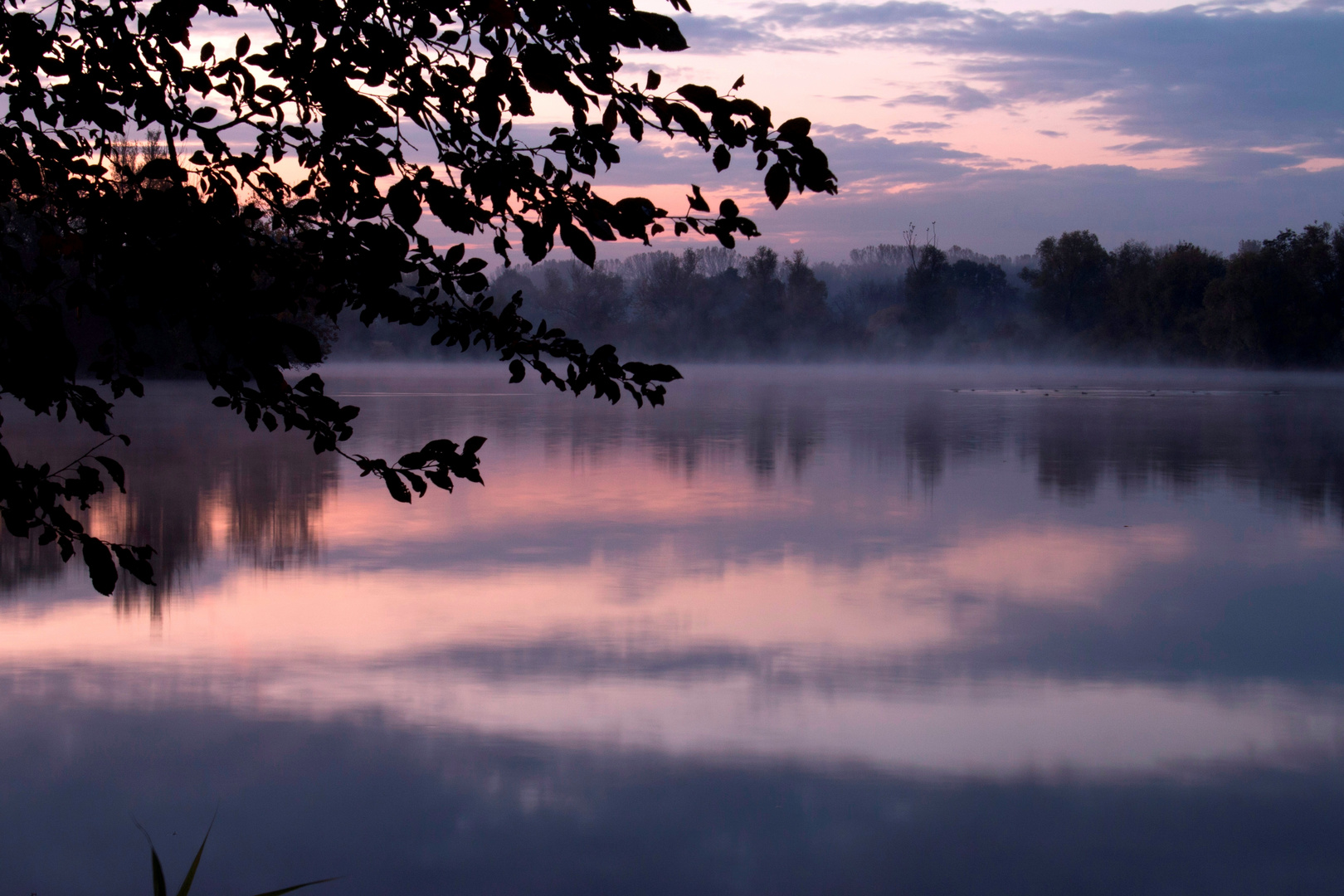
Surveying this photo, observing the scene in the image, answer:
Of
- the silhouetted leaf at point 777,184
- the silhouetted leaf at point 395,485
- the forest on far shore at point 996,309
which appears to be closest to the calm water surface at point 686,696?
the silhouetted leaf at point 395,485

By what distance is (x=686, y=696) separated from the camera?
5871 mm

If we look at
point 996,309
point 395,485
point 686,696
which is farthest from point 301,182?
point 996,309

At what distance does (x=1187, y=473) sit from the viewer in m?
15.6

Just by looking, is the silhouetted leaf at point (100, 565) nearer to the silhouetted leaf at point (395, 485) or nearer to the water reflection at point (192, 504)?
the silhouetted leaf at point (395, 485)

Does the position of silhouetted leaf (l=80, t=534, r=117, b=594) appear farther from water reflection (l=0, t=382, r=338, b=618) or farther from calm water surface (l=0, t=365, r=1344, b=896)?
water reflection (l=0, t=382, r=338, b=618)

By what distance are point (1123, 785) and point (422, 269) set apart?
10.8 ft

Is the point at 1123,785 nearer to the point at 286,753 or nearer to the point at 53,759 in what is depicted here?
the point at 286,753

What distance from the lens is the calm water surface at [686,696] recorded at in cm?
420

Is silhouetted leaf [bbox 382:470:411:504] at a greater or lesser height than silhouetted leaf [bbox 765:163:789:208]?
lesser

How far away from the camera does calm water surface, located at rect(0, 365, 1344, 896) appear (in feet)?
13.8

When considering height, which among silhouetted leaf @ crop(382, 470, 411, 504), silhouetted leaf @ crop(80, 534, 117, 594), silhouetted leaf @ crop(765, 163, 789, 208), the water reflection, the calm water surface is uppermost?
silhouetted leaf @ crop(765, 163, 789, 208)

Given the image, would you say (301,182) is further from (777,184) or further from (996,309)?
(996,309)

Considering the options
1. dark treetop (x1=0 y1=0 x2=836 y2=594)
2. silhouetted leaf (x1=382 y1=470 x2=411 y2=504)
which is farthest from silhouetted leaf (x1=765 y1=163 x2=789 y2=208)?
silhouetted leaf (x1=382 y1=470 x2=411 y2=504)

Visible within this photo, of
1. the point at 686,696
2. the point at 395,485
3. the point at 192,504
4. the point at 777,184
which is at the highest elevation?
the point at 777,184
